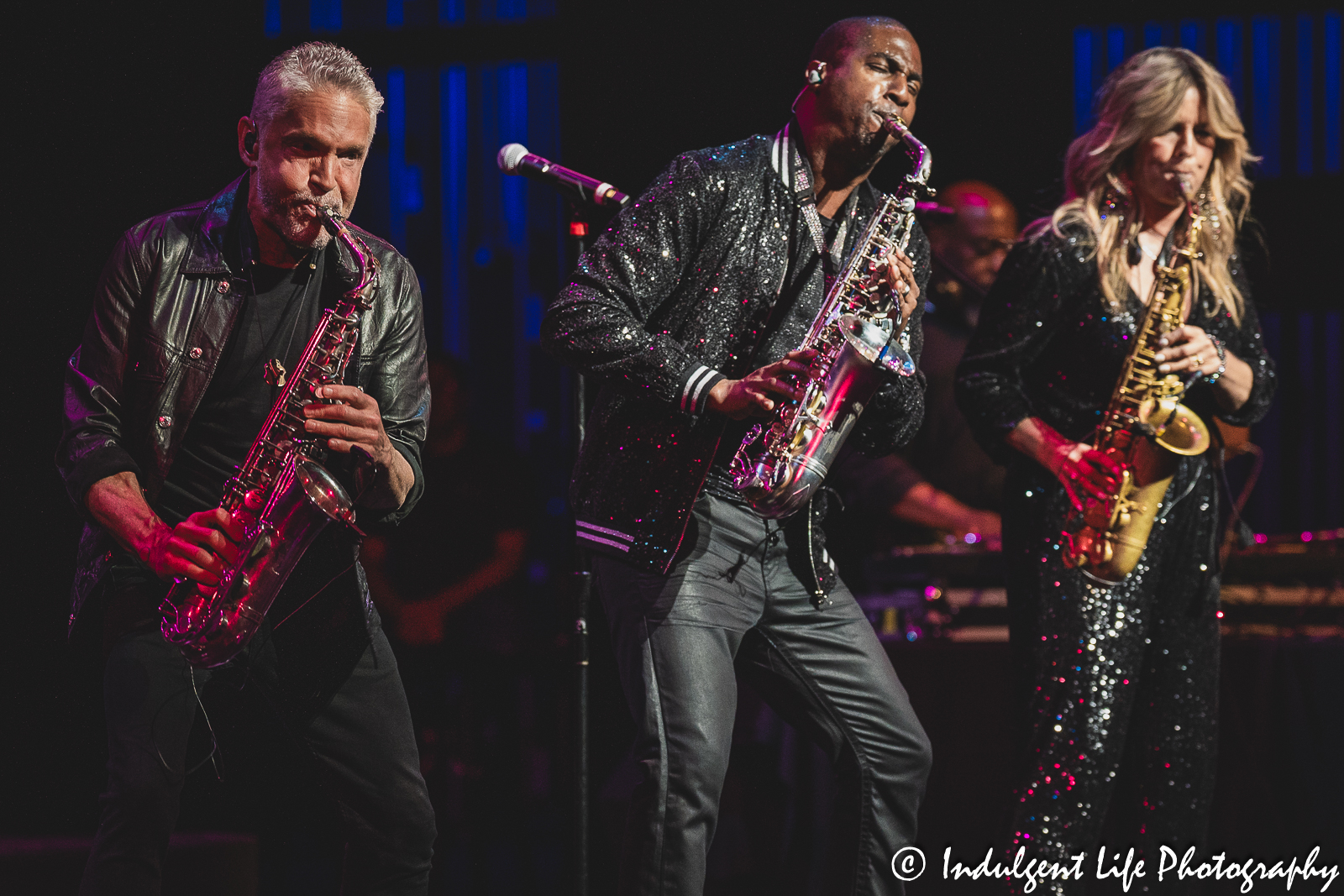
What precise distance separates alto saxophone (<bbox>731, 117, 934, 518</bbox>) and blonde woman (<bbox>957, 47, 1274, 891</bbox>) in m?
0.55

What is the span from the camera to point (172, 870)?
3852 millimetres

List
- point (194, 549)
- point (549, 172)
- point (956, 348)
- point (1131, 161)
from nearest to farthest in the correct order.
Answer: point (194, 549)
point (549, 172)
point (1131, 161)
point (956, 348)

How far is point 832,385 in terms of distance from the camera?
291 cm

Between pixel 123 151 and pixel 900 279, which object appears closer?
pixel 900 279

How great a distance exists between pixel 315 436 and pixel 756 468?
36.4 inches

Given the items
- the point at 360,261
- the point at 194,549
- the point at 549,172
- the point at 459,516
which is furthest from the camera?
the point at 459,516

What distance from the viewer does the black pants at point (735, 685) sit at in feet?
8.64

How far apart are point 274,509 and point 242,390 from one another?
12.2 inches

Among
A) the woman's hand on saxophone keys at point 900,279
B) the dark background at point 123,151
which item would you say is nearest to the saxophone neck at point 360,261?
the woman's hand on saxophone keys at point 900,279

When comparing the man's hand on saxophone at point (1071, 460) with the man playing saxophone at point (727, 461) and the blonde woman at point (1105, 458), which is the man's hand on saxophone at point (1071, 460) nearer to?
the blonde woman at point (1105, 458)

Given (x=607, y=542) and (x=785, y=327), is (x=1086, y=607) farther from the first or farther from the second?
(x=607, y=542)

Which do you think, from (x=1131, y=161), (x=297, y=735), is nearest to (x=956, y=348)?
(x=1131, y=161)

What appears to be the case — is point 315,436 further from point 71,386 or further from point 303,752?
point 303,752

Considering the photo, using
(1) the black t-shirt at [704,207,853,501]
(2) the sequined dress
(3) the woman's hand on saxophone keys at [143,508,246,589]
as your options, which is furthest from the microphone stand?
(2) the sequined dress
